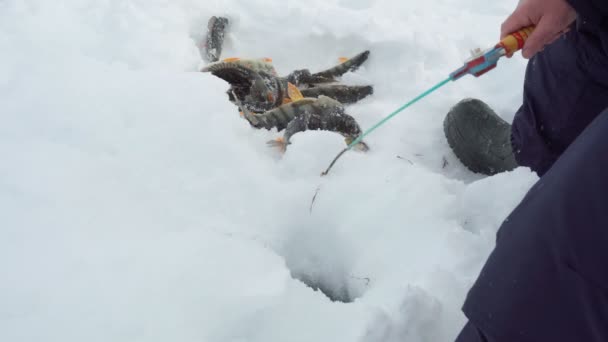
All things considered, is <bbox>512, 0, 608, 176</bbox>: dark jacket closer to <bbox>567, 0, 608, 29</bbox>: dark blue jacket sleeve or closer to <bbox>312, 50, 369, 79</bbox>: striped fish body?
<bbox>567, 0, 608, 29</bbox>: dark blue jacket sleeve

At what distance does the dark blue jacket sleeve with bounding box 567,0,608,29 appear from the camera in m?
1.33

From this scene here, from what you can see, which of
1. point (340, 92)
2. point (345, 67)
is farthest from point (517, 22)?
point (345, 67)

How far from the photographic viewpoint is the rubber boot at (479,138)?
2.60m

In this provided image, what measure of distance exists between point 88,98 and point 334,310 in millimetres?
1756

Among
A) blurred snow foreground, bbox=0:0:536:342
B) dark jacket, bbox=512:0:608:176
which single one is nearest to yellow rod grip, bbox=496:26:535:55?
dark jacket, bbox=512:0:608:176

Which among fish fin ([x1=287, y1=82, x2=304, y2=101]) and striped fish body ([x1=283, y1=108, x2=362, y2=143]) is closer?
striped fish body ([x1=283, y1=108, x2=362, y2=143])

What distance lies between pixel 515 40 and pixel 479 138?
1268mm

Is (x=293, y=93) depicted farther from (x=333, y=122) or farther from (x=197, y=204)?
(x=197, y=204)

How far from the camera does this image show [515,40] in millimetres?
1495

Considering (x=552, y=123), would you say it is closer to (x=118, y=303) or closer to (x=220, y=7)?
(x=118, y=303)

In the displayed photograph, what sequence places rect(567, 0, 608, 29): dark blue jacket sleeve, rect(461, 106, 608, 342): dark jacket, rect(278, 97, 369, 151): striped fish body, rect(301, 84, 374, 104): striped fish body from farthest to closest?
rect(301, 84, 374, 104): striped fish body, rect(278, 97, 369, 151): striped fish body, rect(567, 0, 608, 29): dark blue jacket sleeve, rect(461, 106, 608, 342): dark jacket

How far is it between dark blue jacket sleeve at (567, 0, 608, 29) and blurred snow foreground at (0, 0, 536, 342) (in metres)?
0.78

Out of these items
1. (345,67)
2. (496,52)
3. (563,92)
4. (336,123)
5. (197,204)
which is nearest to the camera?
(496,52)

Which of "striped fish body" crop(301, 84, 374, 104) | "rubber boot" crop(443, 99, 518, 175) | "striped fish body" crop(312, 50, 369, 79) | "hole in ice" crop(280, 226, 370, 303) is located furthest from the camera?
"striped fish body" crop(312, 50, 369, 79)
